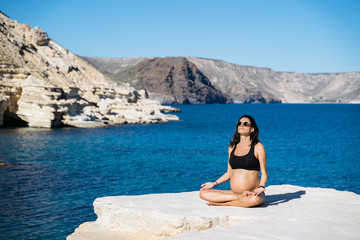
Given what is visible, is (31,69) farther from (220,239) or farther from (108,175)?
(220,239)

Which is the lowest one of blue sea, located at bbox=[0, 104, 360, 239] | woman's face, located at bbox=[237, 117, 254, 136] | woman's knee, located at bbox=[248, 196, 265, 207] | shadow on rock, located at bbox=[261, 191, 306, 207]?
blue sea, located at bbox=[0, 104, 360, 239]

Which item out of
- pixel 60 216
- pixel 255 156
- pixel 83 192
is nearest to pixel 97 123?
pixel 83 192

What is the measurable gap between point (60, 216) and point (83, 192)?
3.41 meters

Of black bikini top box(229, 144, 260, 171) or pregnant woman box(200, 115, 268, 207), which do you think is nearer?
pregnant woman box(200, 115, 268, 207)

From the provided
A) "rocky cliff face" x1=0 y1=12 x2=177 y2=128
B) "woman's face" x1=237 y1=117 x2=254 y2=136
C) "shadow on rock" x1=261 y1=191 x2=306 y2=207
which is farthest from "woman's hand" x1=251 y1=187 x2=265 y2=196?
"rocky cliff face" x1=0 y1=12 x2=177 y2=128

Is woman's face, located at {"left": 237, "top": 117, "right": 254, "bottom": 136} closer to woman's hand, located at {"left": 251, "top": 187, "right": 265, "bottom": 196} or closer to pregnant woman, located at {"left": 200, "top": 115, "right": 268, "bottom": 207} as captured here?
pregnant woman, located at {"left": 200, "top": 115, "right": 268, "bottom": 207}

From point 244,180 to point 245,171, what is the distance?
179mm

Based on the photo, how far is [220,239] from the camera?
560 centimetres

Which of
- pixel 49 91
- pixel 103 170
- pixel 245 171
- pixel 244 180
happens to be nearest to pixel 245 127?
pixel 245 171

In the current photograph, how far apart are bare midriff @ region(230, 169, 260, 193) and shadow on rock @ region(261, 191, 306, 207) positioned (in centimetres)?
56

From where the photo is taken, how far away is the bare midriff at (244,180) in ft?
25.0

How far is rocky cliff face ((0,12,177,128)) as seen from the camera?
4631 cm

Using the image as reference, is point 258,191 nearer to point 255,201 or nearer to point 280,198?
point 255,201

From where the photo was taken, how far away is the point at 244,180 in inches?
300
